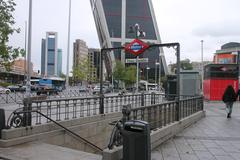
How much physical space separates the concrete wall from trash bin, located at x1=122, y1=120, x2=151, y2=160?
35cm

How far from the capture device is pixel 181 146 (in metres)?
7.82

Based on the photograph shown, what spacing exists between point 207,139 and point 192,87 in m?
14.9

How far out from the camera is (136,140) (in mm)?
5344

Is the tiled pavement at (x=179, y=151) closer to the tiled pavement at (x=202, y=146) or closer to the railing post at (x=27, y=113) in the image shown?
the tiled pavement at (x=202, y=146)

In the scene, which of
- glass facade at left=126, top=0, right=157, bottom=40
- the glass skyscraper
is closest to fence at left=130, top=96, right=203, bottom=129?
the glass skyscraper

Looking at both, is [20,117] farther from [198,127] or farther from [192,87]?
[192,87]

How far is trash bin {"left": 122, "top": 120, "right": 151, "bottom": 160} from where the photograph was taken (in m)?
5.29

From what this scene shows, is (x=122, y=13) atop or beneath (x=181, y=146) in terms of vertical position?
atop

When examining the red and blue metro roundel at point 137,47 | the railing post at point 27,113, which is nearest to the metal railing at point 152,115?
the red and blue metro roundel at point 137,47

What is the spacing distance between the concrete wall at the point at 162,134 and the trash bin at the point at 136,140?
0.35 meters

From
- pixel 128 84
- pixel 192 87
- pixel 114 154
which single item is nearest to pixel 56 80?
pixel 128 84

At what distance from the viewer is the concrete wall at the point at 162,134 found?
575 cm

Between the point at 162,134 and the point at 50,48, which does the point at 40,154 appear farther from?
the point at 50,48

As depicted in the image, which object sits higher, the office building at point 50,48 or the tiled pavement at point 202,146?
the office building at point 50,48
